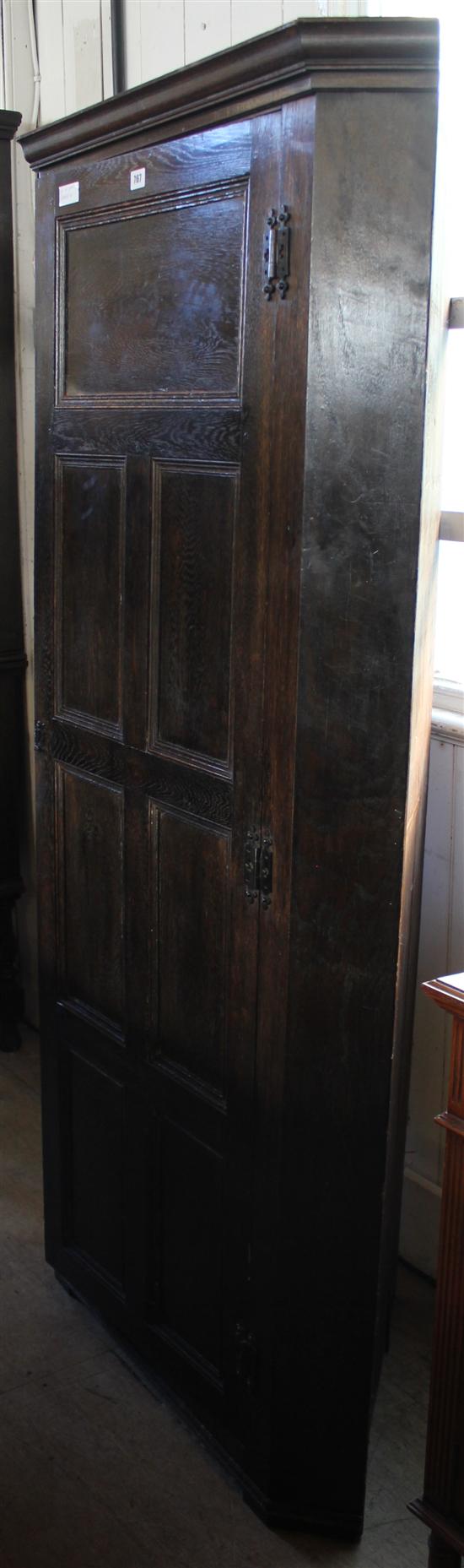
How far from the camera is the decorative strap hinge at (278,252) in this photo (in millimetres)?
1863

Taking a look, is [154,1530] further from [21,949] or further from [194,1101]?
[21,949]

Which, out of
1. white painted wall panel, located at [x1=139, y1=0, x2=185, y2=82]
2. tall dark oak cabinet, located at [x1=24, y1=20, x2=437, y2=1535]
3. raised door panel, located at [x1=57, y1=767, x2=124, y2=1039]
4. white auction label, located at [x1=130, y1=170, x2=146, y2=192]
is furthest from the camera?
white painted wall panel, located at [x1=139, y1=0, x2=185, y2=82]

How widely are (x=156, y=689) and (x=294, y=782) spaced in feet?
1.32

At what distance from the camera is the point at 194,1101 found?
7.78 ft

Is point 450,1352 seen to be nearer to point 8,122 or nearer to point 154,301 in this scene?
point 154,301

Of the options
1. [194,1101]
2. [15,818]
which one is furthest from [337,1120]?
[15,818]

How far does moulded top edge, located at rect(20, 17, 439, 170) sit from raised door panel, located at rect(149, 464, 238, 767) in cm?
52

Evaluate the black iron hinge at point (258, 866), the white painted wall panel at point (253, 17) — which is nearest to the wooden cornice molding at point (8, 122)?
the white painted wall panel at point (253, 17)

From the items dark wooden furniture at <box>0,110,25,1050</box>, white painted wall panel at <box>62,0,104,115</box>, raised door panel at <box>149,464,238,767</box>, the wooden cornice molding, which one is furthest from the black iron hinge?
the wooden cornice molding

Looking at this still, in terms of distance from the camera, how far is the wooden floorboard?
2.26 metres

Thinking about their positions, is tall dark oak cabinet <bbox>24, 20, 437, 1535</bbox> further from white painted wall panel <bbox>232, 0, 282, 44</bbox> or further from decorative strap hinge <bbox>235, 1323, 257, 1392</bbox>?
white painted wall panel <bbox>232, 0, 282, 44</bbox>

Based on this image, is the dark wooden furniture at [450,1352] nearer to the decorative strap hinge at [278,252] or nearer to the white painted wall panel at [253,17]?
the decorative strap hinge at [278,252]

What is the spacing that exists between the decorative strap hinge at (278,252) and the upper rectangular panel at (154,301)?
8 centimetres

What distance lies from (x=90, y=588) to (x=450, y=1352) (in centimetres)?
138
